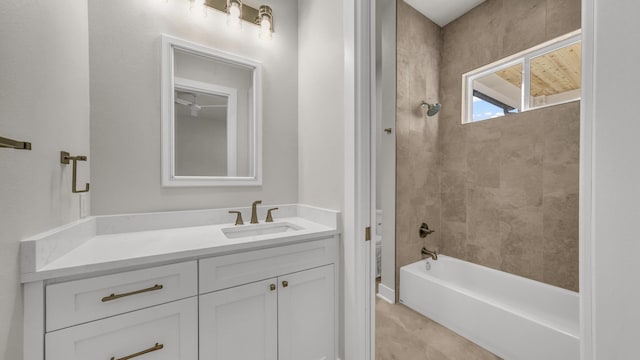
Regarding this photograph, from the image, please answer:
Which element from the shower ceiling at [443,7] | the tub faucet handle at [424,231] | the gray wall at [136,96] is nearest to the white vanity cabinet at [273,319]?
the gray wall at [136,96]

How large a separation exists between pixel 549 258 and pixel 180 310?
255 centimetres

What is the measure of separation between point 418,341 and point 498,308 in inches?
23.8

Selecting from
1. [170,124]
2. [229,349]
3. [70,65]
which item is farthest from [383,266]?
[70,65]

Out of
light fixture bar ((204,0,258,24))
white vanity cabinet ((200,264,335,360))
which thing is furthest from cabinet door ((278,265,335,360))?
light fixture bar ((204,0,258,24))

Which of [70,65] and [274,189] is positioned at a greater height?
[70,65]

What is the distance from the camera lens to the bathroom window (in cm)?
186

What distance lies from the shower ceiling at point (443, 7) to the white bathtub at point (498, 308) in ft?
8.35

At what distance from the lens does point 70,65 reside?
3.41 ft

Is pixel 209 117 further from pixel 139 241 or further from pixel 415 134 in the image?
pixel 415 134

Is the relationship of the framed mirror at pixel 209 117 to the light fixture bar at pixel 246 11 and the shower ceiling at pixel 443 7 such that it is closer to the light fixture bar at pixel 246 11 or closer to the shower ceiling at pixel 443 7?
the light fixture bar at pixel 246 11

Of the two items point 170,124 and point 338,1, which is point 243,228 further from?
point 338,1

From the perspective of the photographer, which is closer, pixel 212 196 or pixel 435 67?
pixel 212 196

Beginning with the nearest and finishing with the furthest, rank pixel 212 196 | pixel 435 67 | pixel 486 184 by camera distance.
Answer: pixel 212 196, pixel 486 184, pixel 435 67

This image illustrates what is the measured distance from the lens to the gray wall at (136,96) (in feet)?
4.14
